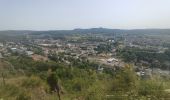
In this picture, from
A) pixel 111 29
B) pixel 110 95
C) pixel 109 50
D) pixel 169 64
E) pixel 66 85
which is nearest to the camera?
pixel 110 95

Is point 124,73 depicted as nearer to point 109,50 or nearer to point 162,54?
point 162,54

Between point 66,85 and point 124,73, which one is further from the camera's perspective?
point 66,85

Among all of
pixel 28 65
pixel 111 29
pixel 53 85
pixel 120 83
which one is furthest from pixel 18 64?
pixel 111 29

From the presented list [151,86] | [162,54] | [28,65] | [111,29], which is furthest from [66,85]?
[111,29]

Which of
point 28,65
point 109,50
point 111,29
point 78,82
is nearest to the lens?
point 78,82

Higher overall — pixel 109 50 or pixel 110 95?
pixel 110 95

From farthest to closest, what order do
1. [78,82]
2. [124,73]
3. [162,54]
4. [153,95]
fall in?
[162,54]
[78,82]
[124,73]
[153,95]

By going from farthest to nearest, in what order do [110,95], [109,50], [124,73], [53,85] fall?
[109,50]
[53,85]
[124,73]
[110,95]

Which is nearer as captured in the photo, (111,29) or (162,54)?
(162,54)

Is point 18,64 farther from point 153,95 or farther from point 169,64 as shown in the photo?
point 153,95

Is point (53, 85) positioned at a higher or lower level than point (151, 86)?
lower
